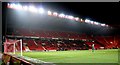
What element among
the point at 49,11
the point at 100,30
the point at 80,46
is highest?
the point at 49,11

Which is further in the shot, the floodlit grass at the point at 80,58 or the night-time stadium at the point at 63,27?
the night-time stadium at the point at 63,27

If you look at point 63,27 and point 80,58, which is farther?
point 63,27

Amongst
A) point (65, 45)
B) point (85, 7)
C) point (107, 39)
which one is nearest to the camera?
point (85, 7)

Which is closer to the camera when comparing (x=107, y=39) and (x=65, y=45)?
(x=65, y=45)

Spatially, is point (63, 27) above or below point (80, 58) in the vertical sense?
above

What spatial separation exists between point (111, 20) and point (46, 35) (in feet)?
21.2

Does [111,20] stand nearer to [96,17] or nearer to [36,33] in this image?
[96,17]

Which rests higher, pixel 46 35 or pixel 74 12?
pixel 74 12

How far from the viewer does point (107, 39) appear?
2731 cm

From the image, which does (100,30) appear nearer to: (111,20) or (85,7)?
(111,20)

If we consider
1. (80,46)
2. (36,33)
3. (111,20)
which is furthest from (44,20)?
(111,20)

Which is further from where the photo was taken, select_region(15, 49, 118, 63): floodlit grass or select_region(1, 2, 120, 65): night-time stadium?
select_region(1, 2, 120, 65): night-time stadium

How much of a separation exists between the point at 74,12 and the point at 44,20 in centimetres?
339

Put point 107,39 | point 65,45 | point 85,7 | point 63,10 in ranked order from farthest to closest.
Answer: point 107,39, point 65,45, point 63,10, point 85,7
